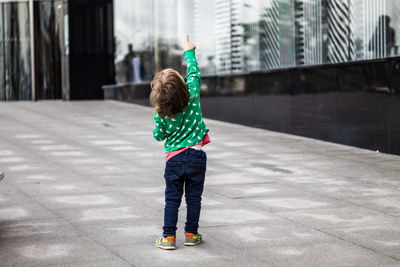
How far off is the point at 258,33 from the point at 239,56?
89cm

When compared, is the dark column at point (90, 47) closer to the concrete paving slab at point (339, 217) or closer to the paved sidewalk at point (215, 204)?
the paved sidewalk at point (215, 204)

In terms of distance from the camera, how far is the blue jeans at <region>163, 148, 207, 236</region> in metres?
5.08

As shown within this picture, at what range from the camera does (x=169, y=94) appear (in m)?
4.90

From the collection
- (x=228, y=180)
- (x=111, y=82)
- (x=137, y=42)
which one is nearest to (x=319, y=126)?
(x=228, y=180)

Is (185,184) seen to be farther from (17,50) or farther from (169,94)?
(17,50)

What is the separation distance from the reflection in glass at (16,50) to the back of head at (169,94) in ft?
74.4

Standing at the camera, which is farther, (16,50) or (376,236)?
(16,50)

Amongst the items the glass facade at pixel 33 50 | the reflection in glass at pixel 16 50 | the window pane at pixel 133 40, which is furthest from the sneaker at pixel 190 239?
the reflection in glass at pixel 16 50

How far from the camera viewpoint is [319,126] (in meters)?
12.8

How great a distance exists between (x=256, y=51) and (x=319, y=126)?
3465 mm

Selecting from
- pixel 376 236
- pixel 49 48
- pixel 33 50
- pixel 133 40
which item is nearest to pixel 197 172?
pixel 376 236

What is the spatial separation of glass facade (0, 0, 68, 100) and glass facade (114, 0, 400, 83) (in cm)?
343

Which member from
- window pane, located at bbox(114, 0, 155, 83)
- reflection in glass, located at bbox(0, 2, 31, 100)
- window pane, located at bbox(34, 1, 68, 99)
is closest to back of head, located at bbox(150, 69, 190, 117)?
window pane, located at bbox(114, 0, 155, 83)

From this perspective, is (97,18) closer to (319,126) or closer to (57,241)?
(319,126)
